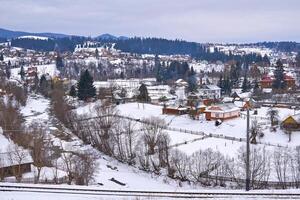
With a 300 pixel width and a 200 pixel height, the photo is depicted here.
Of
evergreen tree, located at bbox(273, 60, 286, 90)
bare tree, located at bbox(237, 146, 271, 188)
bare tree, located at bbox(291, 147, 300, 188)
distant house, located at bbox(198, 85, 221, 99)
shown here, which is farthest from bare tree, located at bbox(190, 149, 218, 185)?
evergreen tree, located at bbox(273, 60, 286, 90)

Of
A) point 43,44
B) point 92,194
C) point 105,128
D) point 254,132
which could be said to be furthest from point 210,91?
point 43,44

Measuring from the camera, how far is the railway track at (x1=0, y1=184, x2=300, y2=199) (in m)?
11.4

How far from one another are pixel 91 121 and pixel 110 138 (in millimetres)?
4366

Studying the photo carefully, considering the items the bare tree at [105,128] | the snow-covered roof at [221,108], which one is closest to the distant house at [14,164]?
the bare tree at [105,128]

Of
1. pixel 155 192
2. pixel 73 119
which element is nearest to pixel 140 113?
pixel 73 119

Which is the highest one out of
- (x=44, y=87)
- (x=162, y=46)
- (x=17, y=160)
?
(x=162, y=46)

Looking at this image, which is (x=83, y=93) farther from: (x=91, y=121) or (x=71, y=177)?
(x=71, y=177)

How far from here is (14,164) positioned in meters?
18.5

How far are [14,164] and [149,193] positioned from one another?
8.84 metres

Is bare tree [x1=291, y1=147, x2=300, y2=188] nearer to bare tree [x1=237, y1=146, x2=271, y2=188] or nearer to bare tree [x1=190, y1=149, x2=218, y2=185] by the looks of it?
bare tree [x1=237, y1=146, x2=271, y2=188]

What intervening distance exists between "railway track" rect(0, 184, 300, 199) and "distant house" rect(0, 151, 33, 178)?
565cm

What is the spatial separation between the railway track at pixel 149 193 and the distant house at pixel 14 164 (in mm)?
5649

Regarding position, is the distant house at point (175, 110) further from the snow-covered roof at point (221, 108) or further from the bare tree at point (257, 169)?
the bare tree at point (257, 169)

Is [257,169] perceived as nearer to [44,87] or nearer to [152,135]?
[152,135]
